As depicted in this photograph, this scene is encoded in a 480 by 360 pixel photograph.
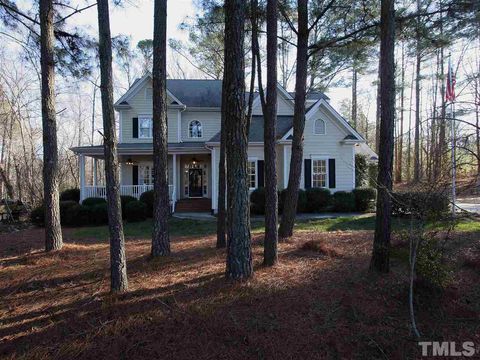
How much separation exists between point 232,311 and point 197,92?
58.0 feet

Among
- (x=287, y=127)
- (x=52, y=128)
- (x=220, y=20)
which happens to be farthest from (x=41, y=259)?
(x=287, y=127)

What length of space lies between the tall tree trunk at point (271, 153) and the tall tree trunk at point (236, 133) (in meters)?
1.07

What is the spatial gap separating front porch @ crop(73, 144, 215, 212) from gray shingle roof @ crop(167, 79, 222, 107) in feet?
10.1

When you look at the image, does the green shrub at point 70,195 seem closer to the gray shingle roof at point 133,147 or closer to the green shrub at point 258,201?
the gray shingle roof at point 133,147

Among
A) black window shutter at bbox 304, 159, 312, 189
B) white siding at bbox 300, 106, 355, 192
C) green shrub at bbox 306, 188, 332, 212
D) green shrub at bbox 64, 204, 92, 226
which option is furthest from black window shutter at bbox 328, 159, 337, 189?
green shrub at bbox 64, 204, 92, 226

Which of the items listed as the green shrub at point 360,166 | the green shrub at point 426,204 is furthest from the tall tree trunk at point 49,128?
the green shrub at point 360,166

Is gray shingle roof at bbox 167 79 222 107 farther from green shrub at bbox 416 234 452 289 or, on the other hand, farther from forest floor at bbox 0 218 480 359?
green shrub at bbox 416 234 452 289

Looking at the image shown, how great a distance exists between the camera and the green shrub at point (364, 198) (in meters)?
15.6

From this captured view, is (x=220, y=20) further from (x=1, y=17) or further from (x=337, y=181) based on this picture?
(x=337, y=181)

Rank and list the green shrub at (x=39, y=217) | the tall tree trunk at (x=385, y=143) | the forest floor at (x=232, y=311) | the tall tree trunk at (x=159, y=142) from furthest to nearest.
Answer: the green shrub at (x=39, y=217), the tall tree trunk at (x=159, y=142), the tall tree trunk at (x=385, y=143), the forest floor at (x=232, y=311)

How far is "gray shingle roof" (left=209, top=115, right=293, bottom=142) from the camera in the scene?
53.7 feet

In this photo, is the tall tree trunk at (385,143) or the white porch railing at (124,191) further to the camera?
the white porch railing at (124,191)

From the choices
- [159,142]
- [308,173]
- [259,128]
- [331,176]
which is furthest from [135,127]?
[159,142]

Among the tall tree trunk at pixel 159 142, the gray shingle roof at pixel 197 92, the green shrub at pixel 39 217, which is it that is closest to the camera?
the tall tree trunk at pixel 159 142
